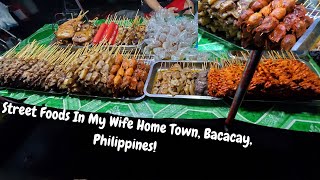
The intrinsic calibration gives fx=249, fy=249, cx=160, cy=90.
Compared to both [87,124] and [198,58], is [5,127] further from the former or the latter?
[198,58]

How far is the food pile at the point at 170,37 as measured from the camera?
9.95ft

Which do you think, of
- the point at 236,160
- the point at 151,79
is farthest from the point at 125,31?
the point at 236,160

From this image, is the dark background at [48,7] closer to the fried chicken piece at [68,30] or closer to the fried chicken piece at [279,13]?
the fried chicken piece at [68,30]

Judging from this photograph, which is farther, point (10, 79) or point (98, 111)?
point (10, 79)

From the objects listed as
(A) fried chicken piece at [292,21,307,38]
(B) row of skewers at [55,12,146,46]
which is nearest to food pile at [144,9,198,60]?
(B) row of skewers at [55,12,146,46]

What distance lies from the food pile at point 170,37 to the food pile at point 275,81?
2.48 ft

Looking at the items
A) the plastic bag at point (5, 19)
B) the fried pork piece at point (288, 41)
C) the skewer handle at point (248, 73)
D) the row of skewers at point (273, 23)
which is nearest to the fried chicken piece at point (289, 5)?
the row of skewers at point (273, 23)

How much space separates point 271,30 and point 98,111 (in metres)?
1.76

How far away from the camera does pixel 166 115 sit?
93.8 inches

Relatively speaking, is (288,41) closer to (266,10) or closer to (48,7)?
(266,10)

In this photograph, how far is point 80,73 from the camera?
8.78 ft

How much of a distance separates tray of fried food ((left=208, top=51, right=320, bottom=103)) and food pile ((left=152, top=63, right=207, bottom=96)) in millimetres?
123

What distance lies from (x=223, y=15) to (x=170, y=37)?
121cm

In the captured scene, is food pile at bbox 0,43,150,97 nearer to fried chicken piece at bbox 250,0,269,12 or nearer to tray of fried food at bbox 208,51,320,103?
tray of fried food at bbox 208,51,320,103
